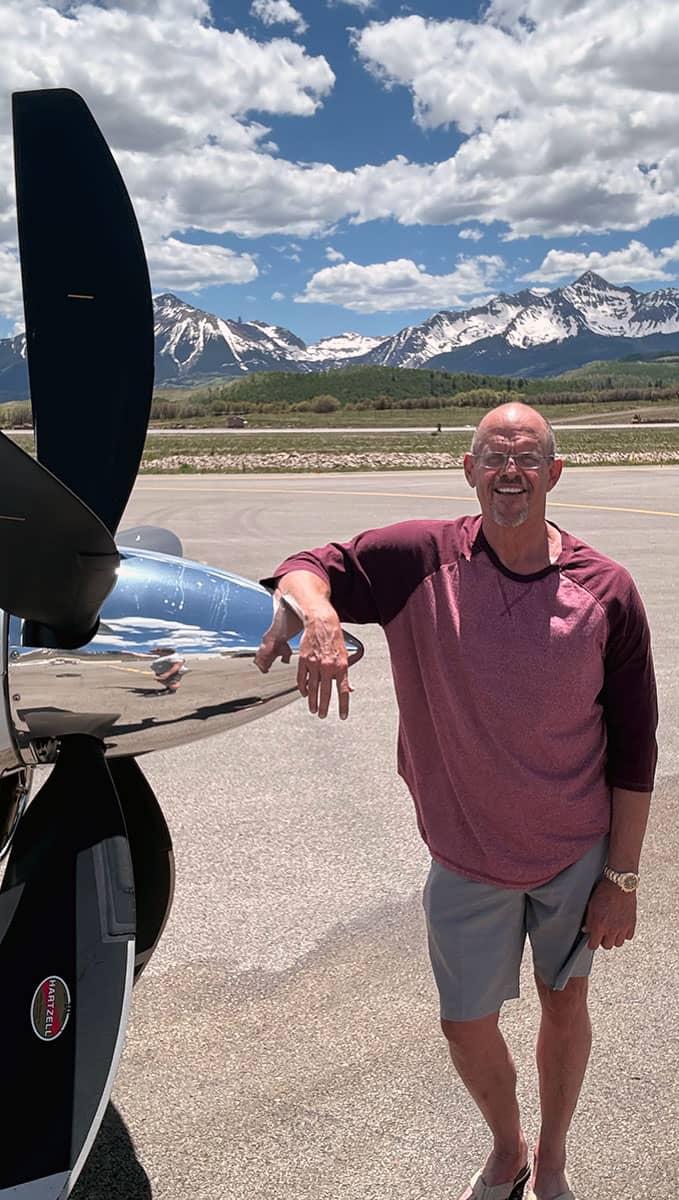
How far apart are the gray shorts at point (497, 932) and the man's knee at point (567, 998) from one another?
4 centimetres

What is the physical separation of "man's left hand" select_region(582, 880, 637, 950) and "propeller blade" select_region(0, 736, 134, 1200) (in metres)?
1.15

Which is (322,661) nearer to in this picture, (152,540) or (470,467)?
(470,467)

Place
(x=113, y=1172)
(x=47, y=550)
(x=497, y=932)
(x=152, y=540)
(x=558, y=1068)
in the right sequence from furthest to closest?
(x=152, y=540), (x=113, y=1172), (x=558, y=1068), (x=497, y=932), (x=47, y=550)

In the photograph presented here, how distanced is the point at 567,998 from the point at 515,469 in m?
1.37

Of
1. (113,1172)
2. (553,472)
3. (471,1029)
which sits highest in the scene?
(553,472)

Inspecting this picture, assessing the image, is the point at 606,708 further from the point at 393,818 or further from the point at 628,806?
the point at 393,818

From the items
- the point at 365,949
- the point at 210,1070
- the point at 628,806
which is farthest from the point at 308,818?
the point at 628,806

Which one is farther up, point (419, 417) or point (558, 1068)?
point (558, 1068)

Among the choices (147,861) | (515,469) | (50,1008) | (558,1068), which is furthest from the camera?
(147,861)

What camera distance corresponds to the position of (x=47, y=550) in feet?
7.14

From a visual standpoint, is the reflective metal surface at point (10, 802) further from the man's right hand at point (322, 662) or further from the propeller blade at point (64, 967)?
the man's right hand at point (322, 662)

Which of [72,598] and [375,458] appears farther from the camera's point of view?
[375,458]

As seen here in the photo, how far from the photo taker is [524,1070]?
3219mm

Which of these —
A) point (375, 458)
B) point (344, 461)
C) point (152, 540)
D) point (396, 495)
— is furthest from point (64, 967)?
point (375, 458)
